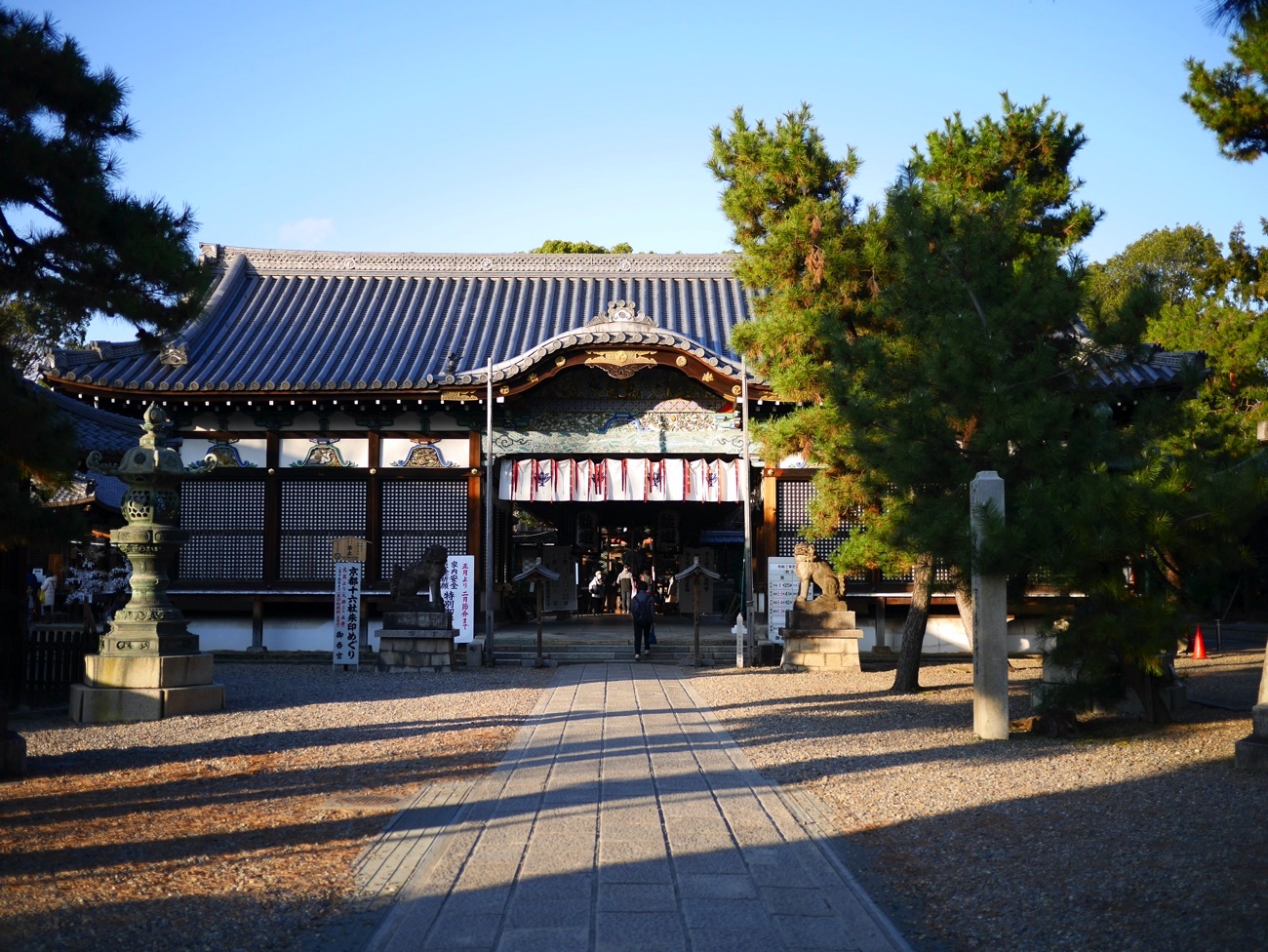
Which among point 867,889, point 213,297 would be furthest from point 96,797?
point 213,297

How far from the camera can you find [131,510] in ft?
36.5

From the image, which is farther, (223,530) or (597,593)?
(597,593)

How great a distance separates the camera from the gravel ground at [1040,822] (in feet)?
14.5

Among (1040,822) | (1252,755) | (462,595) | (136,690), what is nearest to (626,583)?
(462,595)

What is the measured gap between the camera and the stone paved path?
4.23 metres

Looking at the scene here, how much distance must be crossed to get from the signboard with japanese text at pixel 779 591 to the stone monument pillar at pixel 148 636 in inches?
337

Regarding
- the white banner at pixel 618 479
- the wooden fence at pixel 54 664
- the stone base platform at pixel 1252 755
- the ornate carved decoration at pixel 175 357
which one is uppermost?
the ornate carved decoration at pixel 175 357

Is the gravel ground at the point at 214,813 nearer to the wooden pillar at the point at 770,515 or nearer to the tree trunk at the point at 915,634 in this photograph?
the tree trunk at the point at 915,634

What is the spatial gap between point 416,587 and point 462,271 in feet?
31.0

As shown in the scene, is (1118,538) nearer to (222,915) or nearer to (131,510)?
(222,915)

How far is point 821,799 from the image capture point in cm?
696

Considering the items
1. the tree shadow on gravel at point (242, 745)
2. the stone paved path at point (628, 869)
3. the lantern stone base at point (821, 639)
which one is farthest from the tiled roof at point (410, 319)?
the stone paved path at point (628, 869)

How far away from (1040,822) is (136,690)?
28.2 ft

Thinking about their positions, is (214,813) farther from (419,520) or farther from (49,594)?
(49,594)
